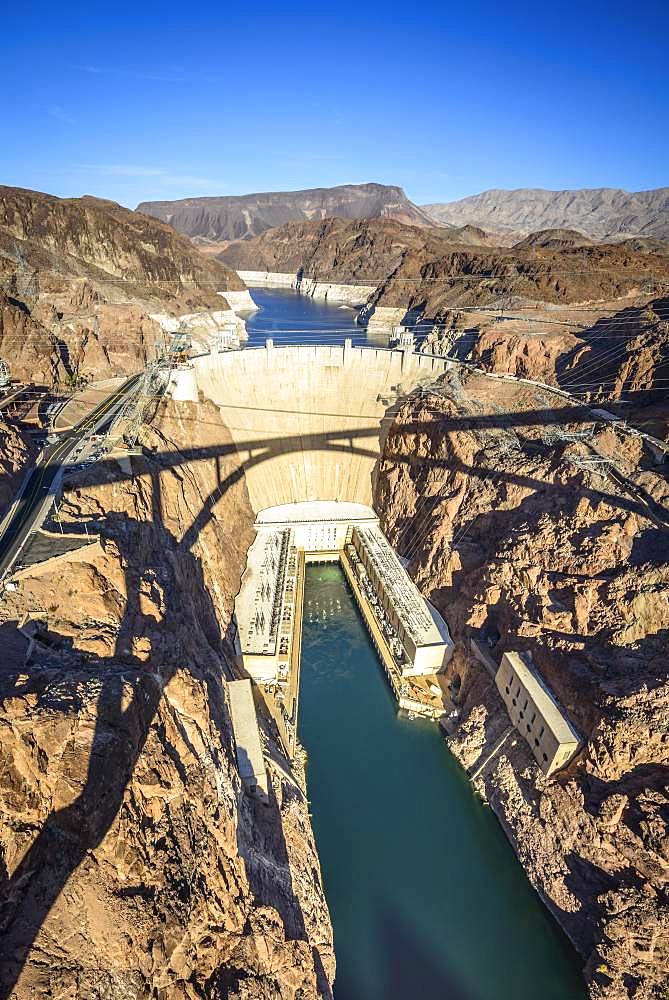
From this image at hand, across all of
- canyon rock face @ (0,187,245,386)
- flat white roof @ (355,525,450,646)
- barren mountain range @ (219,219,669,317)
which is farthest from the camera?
barren mountain range @ (219,219,669,317)

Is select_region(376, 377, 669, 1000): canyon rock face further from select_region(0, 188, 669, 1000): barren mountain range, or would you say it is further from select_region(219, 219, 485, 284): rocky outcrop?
select_region(219, 219, 485, 284): rocky outcrop

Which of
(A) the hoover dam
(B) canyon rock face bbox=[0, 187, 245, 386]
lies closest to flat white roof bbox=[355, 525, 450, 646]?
(A) the hoover dam

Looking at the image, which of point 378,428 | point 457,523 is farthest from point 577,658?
point 378,428

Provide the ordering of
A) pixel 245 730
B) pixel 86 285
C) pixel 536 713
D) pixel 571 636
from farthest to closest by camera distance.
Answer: pixel 86 285, pixel 571 636, pixel 536 713, pixel 245 730

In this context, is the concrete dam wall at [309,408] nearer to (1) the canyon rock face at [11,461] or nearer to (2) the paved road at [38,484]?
(2) the paved road at [38,484]

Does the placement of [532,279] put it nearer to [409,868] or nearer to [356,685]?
[356,685]

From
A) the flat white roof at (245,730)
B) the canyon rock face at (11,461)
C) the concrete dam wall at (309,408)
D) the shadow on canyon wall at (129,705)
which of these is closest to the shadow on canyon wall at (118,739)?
the shadow on canyon wall at (129,705)

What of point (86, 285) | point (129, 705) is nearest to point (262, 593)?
point (129, 705)
